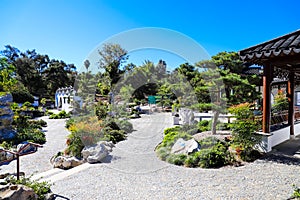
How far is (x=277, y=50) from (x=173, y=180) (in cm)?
338

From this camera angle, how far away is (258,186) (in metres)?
3.36

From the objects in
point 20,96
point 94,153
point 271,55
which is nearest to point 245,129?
point 271,55

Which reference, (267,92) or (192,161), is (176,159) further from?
(267,92)

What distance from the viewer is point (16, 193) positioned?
2.69 metres

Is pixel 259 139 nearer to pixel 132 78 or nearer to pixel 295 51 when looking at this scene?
pixel 295 51

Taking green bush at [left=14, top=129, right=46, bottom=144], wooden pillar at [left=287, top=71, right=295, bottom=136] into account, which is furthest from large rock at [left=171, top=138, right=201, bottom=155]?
green bush at [left=14, top=129, right=46, bottom=144]

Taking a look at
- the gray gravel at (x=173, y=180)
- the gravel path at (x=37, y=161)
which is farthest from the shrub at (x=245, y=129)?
the gravel path at (x=37, y=161)

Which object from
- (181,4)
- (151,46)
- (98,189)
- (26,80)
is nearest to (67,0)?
(151,46)

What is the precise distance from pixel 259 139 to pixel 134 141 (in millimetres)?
4140

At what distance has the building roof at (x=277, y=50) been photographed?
3.98m

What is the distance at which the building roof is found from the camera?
3979 mm

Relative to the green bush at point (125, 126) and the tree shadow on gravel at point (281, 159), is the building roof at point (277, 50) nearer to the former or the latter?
the tree shadow on gravel at point (281, 159)

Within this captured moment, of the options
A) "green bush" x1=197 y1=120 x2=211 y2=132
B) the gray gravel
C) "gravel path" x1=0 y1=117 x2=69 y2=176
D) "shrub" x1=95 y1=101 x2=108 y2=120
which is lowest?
"gravel path" x1=0 y1=117 x2=69 y2=176

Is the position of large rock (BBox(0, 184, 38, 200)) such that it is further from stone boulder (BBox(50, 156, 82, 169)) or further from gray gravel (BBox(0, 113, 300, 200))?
stone boulder (BBox(50, 156, 82, 169))
